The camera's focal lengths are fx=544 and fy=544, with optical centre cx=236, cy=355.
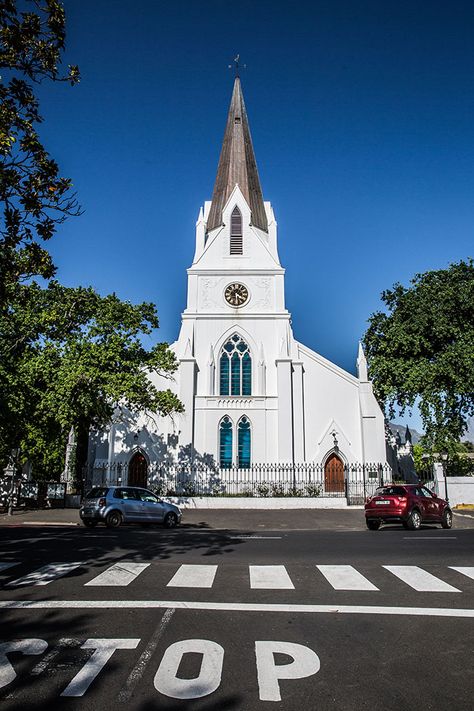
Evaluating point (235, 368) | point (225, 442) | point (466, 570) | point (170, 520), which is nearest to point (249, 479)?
point (225, 442)

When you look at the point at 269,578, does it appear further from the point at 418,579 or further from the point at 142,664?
the point at 142,664

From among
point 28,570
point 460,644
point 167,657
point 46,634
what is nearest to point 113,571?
point 28,570

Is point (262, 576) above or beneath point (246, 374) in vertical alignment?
beneath

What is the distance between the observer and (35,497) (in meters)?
24.8

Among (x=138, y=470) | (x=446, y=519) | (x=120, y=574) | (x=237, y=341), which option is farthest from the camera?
(x=237, y=341)

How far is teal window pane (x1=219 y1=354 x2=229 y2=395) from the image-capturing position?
31809 millimetres

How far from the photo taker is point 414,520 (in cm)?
1595

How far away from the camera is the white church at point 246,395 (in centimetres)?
3002

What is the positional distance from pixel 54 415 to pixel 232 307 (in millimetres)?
14599

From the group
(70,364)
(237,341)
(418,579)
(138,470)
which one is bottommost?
(418,579)

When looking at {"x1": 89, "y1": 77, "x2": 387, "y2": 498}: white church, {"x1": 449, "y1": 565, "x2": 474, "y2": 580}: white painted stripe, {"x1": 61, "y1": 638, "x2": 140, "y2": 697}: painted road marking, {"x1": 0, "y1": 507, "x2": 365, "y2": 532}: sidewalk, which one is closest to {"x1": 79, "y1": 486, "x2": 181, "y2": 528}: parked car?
{"x1": 0, "y1": 507, "x2": 365, "y2": 532}: sidewalk

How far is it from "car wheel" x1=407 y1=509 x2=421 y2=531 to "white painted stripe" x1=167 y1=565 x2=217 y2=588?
9.31 m

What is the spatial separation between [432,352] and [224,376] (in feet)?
39.8

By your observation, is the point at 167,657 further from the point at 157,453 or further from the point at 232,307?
the point at 232,307
